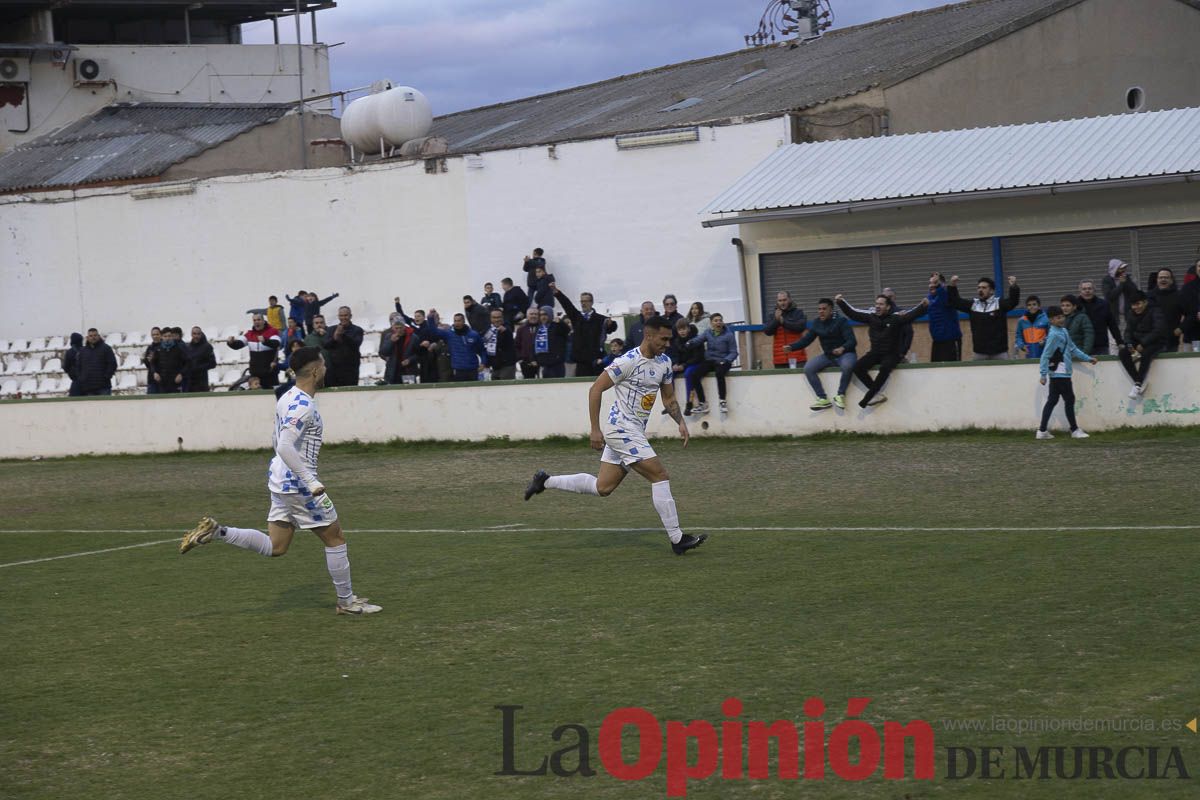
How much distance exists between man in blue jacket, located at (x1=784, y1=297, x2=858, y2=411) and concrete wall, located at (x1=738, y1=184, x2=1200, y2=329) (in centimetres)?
583

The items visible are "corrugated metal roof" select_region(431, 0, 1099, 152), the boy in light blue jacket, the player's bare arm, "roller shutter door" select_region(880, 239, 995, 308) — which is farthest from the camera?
"corrugated metal roof" select_region(431, 0, 1099, 152)

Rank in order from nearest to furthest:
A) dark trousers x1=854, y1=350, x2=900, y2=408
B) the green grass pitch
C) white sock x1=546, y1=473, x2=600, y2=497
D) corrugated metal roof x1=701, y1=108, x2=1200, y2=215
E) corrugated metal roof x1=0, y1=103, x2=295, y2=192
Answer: the green grass pitch
white sock x1=546, y1=473, x2=600, y2=497
dark trousers x1=854, y1=350, x2=900, y2=408
corrugated metal roof x1=701, y1=108, x2=1200, y2=215
corrugated metal roof x1=0, y1=103, x2=295, y2=192

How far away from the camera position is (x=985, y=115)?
30469 millimetres

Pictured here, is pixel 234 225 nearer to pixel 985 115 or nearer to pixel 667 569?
pixel 985 115

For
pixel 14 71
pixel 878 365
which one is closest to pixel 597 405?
pixel 878 365

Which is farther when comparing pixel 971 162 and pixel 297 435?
pixel 971 162

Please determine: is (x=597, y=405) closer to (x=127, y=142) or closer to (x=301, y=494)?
(x=301, y=494)

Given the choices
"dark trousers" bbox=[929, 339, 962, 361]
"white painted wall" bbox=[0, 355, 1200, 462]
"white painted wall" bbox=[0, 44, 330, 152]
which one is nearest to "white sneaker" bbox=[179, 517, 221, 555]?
"white painted wall" bbox=[0, 355, 1200, 462]

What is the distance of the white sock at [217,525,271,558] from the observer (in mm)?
10594

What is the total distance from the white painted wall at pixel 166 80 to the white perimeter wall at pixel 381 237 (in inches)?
225

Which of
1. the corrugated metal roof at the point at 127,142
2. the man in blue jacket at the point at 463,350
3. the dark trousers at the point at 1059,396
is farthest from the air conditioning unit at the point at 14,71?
the dark trousers at the point at 1059,396

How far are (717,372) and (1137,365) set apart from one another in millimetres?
5750

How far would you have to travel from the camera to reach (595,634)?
367 inches

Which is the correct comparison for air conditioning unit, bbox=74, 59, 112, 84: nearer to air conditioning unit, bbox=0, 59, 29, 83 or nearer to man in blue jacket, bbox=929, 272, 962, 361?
air conditioning unit, bbox=0, 59, 29, 83
